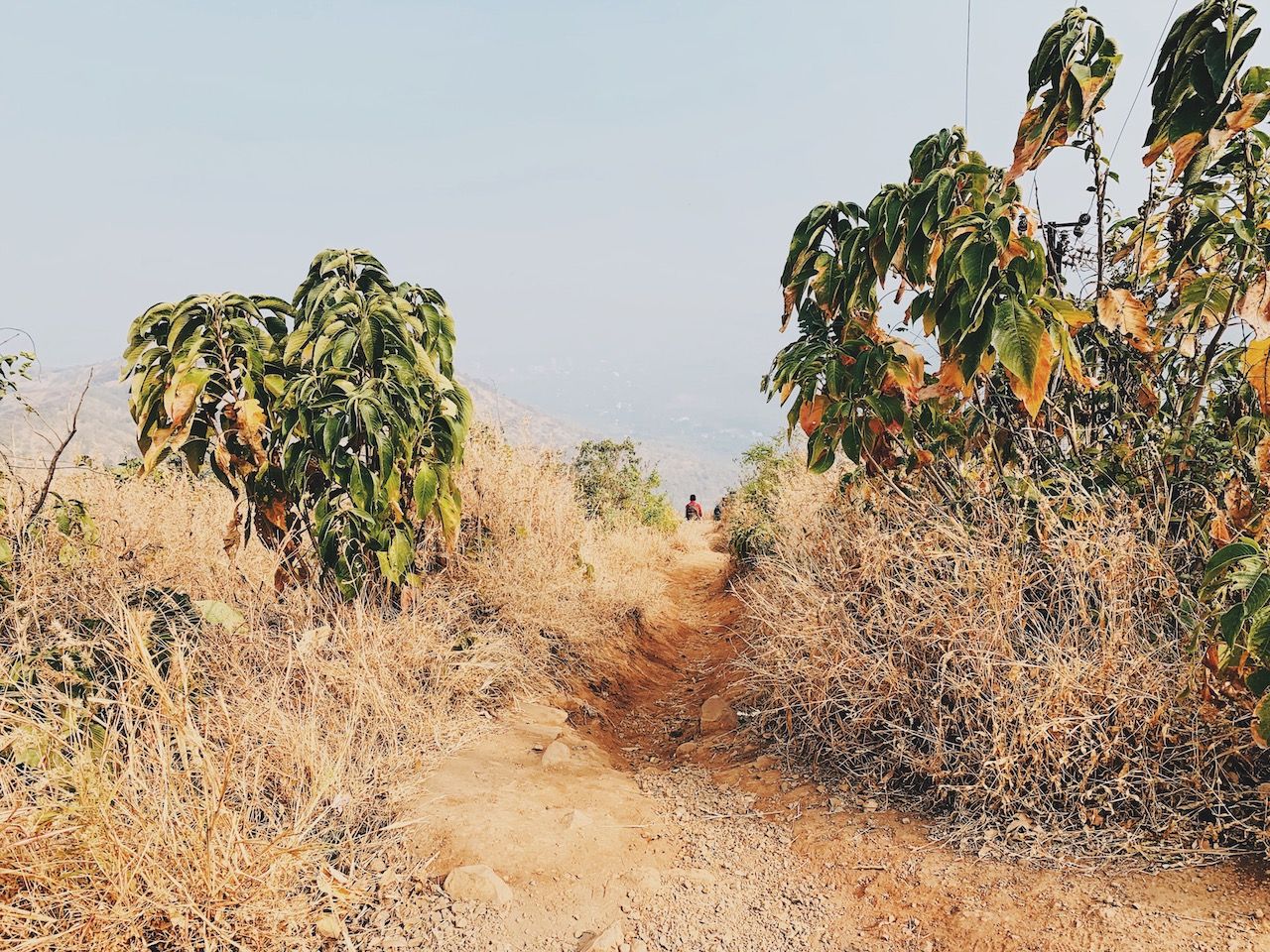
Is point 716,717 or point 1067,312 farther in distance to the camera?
point 716,717

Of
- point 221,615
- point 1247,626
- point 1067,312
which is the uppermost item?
point 1067,312

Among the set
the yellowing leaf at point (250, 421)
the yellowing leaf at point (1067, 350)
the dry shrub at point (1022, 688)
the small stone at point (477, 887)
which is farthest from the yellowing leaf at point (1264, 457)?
the yellowing leaf at point (250, 421)

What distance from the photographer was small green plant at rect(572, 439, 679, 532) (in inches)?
500

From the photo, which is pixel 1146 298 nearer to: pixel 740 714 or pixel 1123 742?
pixel 1123 742

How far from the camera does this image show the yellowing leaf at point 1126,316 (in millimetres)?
2902

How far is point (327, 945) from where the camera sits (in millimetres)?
2037

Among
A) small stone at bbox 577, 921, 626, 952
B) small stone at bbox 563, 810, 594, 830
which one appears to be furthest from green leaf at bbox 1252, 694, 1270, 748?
small stone at bbox 563, 810, 594, 830

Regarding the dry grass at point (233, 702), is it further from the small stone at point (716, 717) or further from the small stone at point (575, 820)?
the small stone at point (716, 717)

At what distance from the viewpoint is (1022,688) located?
2.49 meters

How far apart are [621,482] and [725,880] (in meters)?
11.4

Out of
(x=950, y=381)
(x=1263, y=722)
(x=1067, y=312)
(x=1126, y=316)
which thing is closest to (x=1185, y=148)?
(x=1126, y=316)

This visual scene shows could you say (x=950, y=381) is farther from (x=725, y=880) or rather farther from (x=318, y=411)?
(x=318, y=411)

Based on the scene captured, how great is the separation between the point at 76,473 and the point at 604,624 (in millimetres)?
3853

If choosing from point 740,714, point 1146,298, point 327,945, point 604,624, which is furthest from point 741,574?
point 327,945
